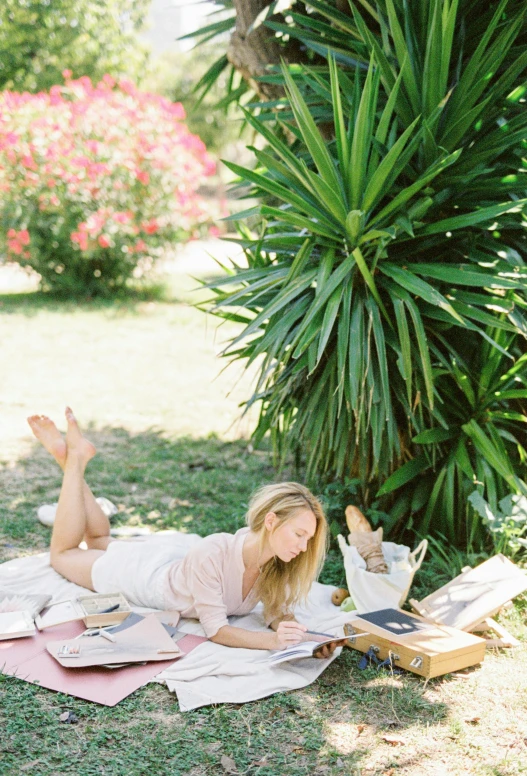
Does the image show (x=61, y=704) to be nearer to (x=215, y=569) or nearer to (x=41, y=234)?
(x=215, y=569)

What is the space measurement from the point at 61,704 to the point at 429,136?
115 inches

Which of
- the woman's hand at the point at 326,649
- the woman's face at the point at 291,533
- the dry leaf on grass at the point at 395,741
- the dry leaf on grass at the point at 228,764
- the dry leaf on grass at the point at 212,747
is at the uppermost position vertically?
the woman's face at the point at 291,533

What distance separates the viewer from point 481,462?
4.11m

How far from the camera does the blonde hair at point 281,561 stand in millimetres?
3377

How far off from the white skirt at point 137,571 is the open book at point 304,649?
706mm

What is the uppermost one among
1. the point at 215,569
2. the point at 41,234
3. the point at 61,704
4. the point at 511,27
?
the point at 511,27

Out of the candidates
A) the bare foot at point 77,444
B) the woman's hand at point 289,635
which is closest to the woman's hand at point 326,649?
the woman's hand at point 289,635

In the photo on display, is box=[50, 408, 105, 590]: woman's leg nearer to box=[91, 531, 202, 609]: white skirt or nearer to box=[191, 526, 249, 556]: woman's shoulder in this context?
box=[91, 531, 202, 609]: white skirt

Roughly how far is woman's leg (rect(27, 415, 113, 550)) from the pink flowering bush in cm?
650

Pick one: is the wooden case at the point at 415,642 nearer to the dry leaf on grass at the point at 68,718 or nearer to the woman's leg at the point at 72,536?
the dry leaf on grass at the point at 68,718

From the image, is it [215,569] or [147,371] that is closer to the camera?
[215,569]

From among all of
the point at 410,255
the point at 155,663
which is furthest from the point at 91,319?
the point at 155,663

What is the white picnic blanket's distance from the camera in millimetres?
3072

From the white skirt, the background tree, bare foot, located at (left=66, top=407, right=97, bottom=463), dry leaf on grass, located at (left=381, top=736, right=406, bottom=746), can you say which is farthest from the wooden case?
the background tree
